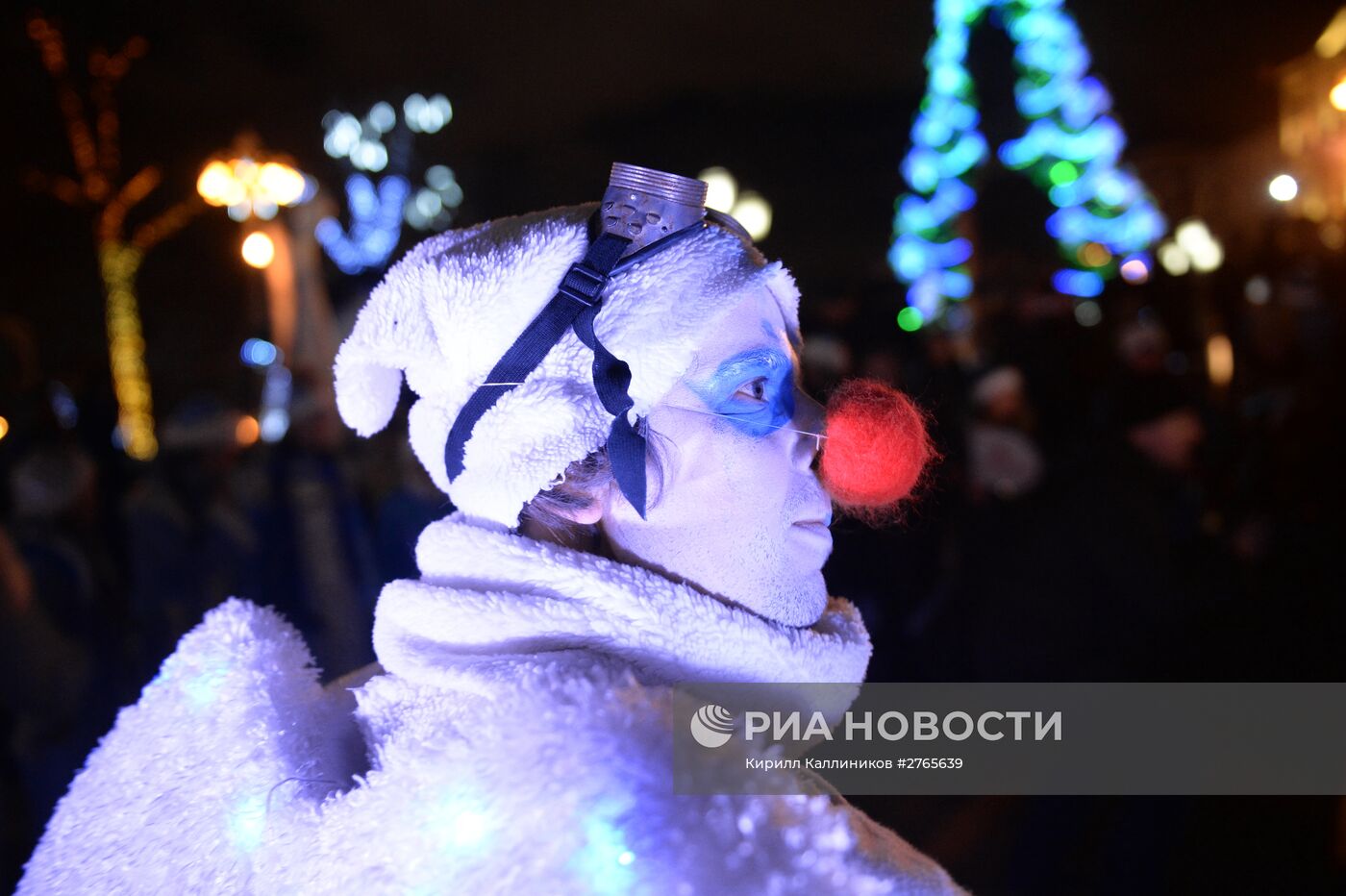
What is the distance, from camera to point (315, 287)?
7328 mm

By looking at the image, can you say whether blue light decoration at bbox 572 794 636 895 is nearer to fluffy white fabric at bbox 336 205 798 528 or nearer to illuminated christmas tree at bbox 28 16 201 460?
fluffy white fabric at bbox 336 205 798 528

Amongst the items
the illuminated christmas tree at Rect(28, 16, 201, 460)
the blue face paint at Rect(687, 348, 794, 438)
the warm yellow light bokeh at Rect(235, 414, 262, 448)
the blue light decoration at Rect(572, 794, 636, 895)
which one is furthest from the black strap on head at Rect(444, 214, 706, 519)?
the illuminated christmas tree at Rect(28, 16, 201, 460)

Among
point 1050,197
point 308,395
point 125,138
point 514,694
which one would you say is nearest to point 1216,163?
point 1050,197

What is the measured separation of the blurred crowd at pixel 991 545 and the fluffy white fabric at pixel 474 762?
1436 millimetres

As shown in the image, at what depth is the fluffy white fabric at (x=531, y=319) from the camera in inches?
44.9

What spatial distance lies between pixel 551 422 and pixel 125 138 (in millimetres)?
13915

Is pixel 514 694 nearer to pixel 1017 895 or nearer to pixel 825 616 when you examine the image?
pixel 825 616

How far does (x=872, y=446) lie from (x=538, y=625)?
58 cm

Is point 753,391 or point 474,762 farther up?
point 753,391

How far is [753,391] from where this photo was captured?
49.6 inches

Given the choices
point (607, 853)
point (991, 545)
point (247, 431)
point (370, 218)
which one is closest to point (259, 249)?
point (247, 431)

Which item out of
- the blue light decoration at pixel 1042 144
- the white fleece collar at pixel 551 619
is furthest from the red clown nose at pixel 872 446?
the blue light decoration at pixel 1042 144

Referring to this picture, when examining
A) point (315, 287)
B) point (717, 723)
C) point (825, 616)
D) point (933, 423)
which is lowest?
point (717, 723)
